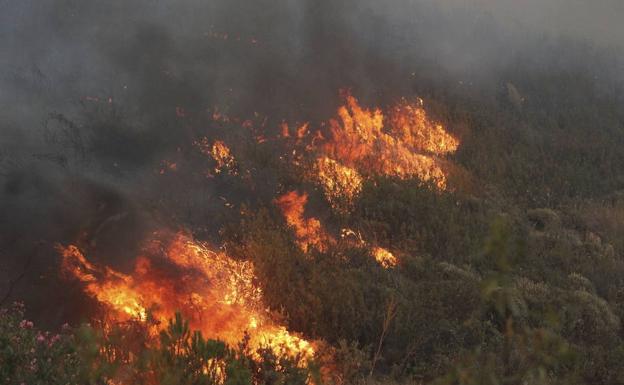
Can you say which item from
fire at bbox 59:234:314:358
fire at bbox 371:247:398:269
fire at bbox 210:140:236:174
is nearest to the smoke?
fire at bbox 59:234:314:358

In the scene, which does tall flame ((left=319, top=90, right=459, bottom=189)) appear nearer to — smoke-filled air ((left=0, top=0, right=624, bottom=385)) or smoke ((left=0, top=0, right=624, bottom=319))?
smoke-filled air ((left=0, top=0, right=624, bottom=385))

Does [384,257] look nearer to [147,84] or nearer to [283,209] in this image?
[283,209]

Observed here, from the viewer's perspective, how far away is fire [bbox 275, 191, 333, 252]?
8.52 meters

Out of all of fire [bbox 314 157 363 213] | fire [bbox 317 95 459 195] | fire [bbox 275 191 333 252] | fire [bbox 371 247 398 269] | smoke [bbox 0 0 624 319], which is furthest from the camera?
fire [bbox 317 95 459 195]

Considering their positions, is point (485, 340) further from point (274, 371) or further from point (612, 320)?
point (274, 371)

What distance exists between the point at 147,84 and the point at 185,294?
592 centimetres

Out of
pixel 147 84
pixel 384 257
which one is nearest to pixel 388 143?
pixel 384 257

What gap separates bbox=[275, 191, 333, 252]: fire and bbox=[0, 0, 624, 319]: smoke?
128 centimetres

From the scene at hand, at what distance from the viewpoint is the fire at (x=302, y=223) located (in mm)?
8523

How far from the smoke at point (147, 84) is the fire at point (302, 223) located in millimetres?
1277

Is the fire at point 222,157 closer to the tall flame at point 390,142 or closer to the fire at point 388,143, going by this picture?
the fire at point 388,143

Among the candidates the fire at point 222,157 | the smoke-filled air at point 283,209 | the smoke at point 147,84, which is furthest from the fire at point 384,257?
the fire at point 222,157

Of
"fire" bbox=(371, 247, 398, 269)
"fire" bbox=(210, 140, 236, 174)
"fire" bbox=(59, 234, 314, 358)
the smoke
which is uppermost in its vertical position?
the smoke

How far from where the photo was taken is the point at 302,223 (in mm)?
9047
